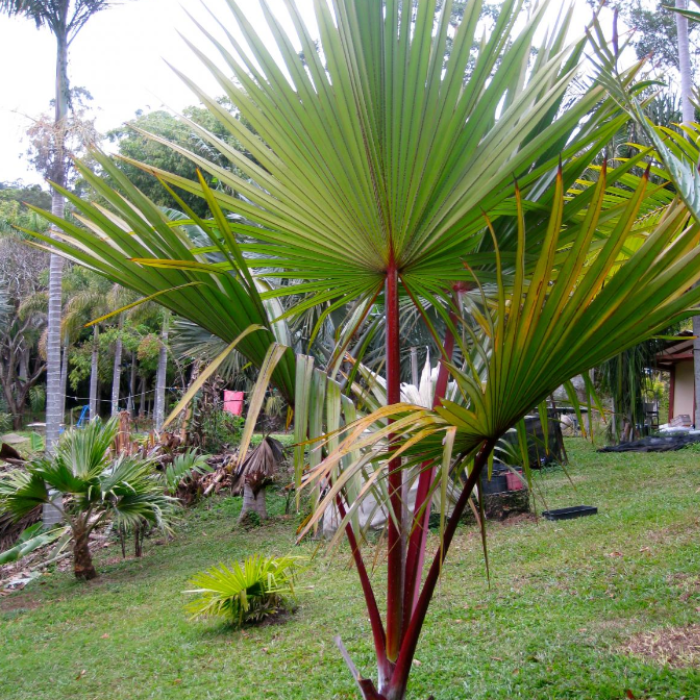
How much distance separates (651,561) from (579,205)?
4324 millimetres

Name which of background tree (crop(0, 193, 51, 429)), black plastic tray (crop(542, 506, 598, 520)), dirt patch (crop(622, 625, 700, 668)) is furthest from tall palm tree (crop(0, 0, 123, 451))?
background tree (crop(0, 193, 51, 429))

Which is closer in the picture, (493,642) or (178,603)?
(493,642)

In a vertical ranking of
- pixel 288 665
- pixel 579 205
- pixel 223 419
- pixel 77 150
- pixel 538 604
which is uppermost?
pixel 77 150

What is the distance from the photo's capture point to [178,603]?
7012 millimetres

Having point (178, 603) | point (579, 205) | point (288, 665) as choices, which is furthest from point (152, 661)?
point (579, 205)

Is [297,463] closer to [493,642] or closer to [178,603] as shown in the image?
[493,642]

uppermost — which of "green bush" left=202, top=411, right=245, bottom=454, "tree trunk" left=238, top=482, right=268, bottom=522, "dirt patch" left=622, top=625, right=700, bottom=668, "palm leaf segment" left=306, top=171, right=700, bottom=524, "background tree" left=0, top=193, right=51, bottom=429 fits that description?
"background tree" left=0, top=193, right=51, bottom=429

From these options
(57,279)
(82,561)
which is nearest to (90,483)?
(82,561)

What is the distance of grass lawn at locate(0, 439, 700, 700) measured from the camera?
362 centimetres

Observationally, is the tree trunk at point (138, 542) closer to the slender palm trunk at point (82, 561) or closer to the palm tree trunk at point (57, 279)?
the slender palm trunk at point (82, 561)

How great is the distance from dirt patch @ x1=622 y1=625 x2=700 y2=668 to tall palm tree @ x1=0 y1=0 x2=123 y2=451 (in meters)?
9.51

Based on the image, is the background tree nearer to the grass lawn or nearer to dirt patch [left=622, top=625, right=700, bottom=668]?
the grass lawn

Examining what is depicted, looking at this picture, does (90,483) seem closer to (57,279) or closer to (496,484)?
(57,279)

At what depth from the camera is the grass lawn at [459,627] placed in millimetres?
3617
